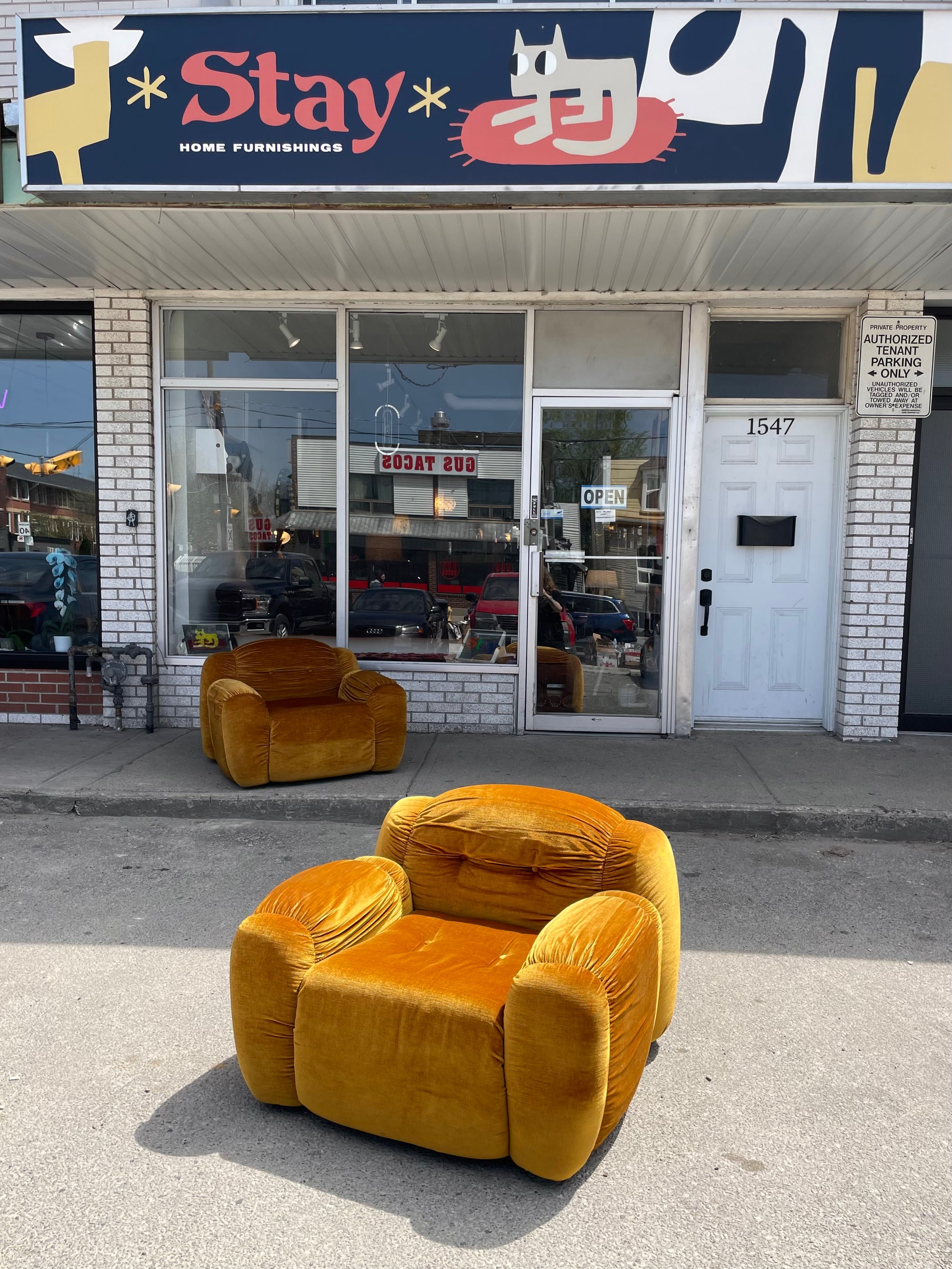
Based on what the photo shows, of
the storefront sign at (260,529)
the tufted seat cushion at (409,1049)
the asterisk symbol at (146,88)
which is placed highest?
the asterisk symbol at (146,88)

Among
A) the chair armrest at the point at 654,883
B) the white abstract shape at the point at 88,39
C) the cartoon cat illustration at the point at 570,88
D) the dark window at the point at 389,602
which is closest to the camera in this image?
the chair armrest at the point at 654,883

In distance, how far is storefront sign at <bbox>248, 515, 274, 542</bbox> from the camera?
7277 mm

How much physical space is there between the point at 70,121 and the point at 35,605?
399cm

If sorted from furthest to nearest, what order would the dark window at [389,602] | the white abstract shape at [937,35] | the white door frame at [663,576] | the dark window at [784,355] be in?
the dark window at [389,602], the dark window at [784,355], the white door frame at [663,576], the white abstract shape at [937,35]

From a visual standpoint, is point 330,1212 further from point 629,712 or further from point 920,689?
point 920,689

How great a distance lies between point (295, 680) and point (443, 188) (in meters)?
3.38

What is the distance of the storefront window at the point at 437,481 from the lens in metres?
7.05

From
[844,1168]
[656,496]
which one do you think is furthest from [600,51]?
[844,1168]

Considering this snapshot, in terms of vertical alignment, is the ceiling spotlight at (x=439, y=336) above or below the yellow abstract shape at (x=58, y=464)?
above

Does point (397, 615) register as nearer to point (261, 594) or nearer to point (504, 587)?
point (504, 587)

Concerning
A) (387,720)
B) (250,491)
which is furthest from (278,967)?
(250,491)

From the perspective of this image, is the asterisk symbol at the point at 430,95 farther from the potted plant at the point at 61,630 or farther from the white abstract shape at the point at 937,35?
the potted plant at the point at 61,630

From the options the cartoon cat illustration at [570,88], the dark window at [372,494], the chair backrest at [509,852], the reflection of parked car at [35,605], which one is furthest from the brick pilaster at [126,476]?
the chair backrest at [509,852]

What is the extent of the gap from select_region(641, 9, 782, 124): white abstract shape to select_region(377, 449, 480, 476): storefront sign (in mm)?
3014
